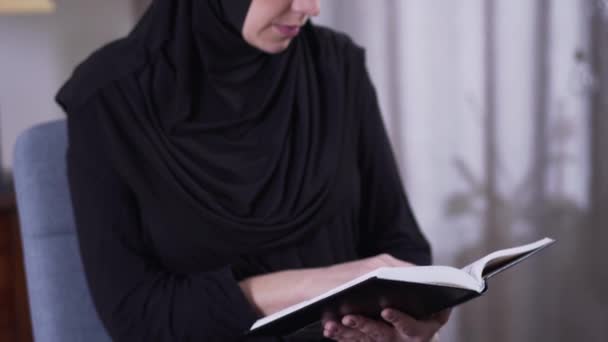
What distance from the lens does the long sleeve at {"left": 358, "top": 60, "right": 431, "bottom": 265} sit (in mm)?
1212

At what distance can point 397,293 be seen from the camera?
2.46 ft

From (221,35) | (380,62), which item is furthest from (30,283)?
(380,62)

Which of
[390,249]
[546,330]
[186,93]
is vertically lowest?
[546,330]

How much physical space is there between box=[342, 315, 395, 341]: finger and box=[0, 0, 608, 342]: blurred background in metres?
1.27

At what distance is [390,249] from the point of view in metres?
1.21

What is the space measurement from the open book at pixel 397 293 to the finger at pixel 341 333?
0.02m

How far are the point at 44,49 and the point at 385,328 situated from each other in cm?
178

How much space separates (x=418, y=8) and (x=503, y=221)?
Answer: 70cm

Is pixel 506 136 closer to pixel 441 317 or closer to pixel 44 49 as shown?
pixel 441 317

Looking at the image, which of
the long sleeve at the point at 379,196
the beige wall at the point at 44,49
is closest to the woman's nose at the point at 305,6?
the long sleeve at the point at 379,196

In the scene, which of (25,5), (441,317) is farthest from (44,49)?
(441,317)

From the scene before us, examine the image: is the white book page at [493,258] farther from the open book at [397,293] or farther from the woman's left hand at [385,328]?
the woman's left hand at [385,328]

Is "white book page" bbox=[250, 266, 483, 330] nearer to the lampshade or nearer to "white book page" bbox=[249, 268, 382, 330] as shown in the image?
"white book page" bbox=[249, 268, 382, 330]

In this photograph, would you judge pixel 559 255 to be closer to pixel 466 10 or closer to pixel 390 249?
pixel 466 10
